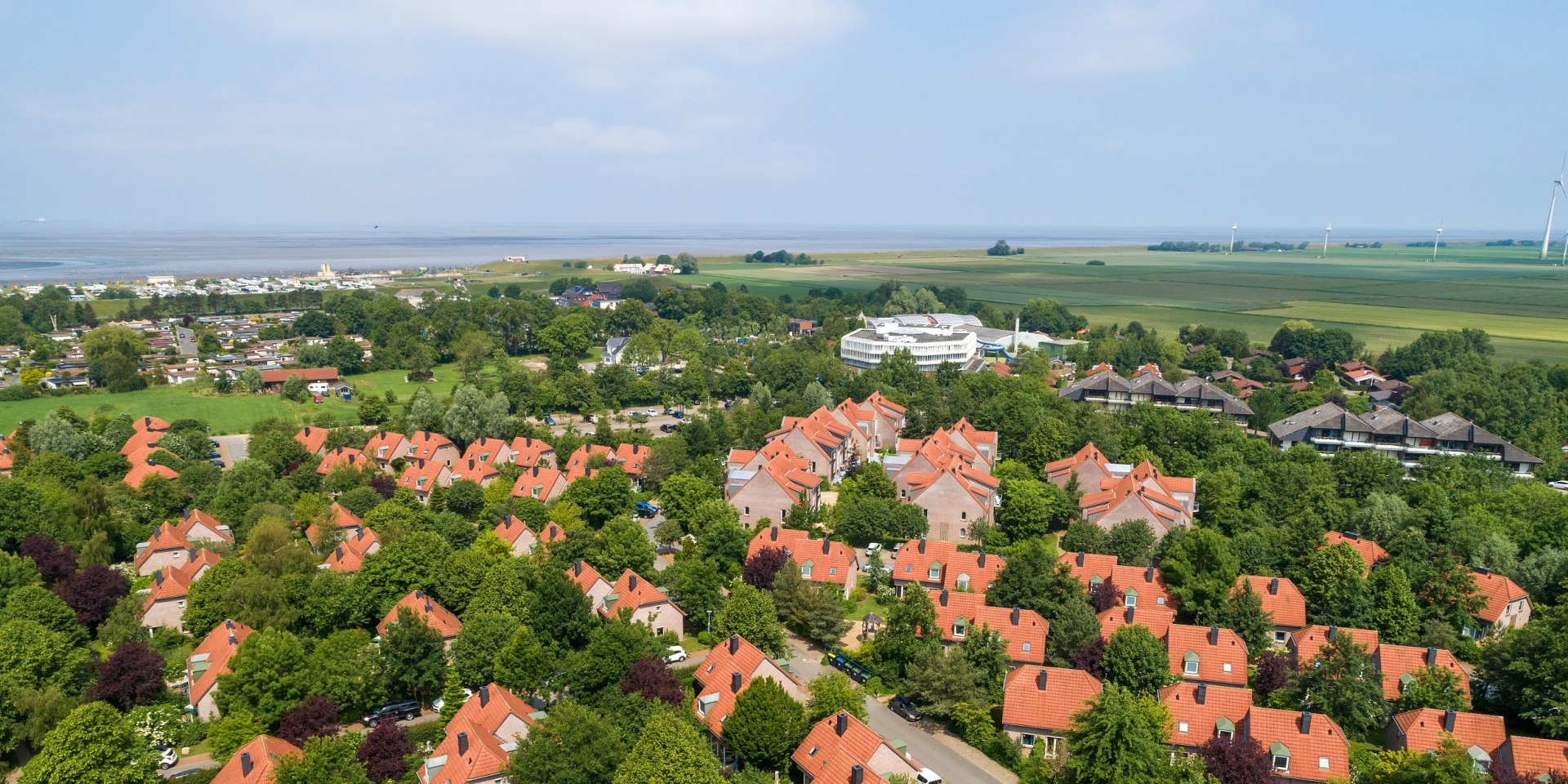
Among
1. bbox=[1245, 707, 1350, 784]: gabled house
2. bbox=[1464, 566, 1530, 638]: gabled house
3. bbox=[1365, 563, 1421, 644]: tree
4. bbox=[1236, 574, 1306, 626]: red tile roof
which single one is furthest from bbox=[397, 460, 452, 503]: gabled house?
bbox=[1464, 566, 1530, 638]: gabled house

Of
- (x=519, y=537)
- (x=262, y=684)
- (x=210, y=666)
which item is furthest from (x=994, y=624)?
(x=210, y=666)

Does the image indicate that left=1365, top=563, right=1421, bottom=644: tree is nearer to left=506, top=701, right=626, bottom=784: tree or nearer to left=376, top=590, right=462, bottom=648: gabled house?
left=506, top=701, right=626, bottom=784: tree

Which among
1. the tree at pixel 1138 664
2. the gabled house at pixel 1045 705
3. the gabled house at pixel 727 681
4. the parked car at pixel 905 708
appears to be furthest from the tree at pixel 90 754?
the tree at pixel 1138 664

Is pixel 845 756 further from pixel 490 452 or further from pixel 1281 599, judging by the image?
pixel 490 452

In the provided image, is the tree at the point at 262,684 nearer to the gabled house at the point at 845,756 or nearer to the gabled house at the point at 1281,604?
the gabled house at the point at 845,756

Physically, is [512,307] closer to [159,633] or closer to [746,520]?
[746,520]

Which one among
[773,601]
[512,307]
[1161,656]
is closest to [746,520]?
[773,601]
